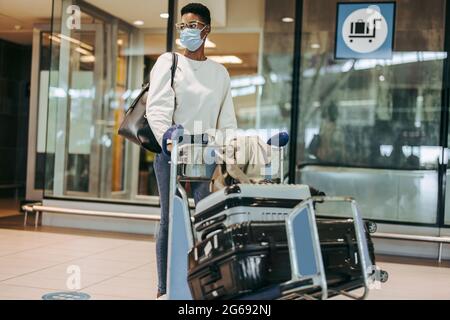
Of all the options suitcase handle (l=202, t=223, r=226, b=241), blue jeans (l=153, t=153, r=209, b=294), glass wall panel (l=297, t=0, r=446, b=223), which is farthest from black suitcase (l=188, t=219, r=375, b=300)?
glass wall panel (l=297, t=0, r=446, b=223)

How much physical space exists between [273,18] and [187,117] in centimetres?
482

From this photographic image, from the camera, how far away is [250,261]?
2145 mm

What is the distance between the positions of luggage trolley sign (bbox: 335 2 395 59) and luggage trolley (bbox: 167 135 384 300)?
406cm

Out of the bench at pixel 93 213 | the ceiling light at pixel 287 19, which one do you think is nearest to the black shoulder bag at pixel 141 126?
the bench at pixel 93 213

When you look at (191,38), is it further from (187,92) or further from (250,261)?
(250,261)

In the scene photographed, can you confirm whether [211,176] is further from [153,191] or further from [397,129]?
[153,191]

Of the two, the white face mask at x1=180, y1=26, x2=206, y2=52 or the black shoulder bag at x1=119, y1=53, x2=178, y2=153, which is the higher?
the white face mask at x1=180, y1=26, x2=206, y2=52

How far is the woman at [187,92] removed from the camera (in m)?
2.84

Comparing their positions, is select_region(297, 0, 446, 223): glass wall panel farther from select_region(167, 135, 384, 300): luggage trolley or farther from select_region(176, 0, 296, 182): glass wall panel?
select_region(167, 135, 384, 300): luggage trolley

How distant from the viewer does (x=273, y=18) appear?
7.41 meters

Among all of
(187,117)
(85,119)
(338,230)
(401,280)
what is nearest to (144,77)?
(85,119)

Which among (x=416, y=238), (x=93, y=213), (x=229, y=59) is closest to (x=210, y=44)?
(x=229, y=59)

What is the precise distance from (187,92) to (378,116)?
4951 millimetres

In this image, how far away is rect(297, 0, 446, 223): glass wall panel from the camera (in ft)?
22.1
